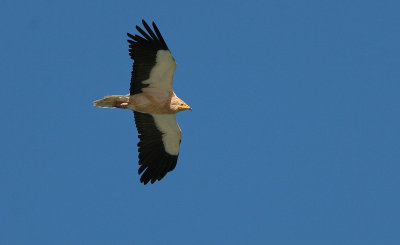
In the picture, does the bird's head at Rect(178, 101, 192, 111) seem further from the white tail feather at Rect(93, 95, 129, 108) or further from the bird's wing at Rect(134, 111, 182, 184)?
the white tail feather at Rect(93, 95, 129, 108)

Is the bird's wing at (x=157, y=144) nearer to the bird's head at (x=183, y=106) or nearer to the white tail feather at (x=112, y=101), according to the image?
the bird's head at (x=183, y=106)

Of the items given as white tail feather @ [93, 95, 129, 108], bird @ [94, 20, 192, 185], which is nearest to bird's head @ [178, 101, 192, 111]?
bird @ [94, 20, 192, 185]

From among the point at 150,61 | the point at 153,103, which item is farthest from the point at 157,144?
the point at 150,61

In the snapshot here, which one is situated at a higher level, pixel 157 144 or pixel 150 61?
pixel 150 61

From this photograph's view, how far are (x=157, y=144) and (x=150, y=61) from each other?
2.43 metres

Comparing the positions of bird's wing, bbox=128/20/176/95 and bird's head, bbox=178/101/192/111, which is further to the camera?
bird's head, bbox=178/101/192/111

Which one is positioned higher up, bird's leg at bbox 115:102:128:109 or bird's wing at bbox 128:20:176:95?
bird's wing at bbox 128:20:176:95

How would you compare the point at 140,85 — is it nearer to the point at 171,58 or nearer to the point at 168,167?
the point at 171,58

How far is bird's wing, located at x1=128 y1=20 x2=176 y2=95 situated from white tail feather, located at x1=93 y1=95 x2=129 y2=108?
0.25 metres

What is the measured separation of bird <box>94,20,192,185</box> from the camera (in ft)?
52.1

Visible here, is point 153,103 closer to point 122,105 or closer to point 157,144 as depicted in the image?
point 122,105

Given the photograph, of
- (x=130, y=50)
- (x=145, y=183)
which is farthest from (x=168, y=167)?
(x=130, y=50)

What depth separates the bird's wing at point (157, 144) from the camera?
17.3 metres

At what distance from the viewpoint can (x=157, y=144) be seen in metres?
17.6
